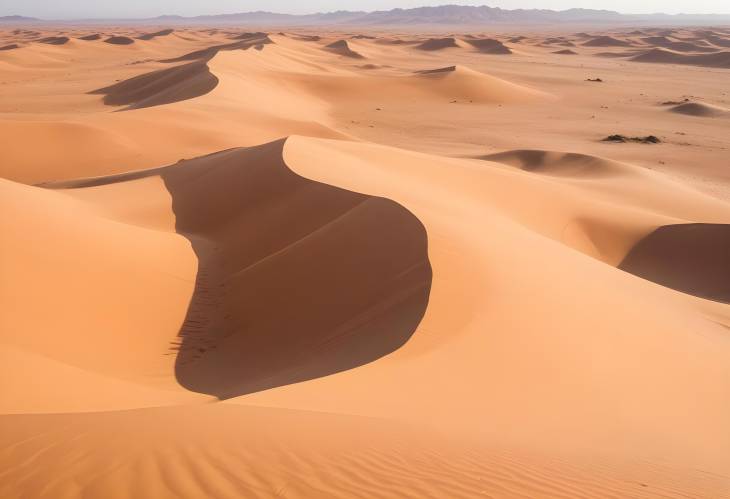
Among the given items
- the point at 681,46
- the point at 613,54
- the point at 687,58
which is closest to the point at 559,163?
the point at 687,58

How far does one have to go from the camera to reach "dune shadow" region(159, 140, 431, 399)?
629 cm

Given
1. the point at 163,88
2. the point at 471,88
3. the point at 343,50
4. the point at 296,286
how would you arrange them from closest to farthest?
the point at 296,286 < the point at 163,88 < the point at 471,88 < the point at 343,50

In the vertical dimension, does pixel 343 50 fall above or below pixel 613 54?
above

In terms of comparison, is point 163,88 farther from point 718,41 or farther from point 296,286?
point 718,41

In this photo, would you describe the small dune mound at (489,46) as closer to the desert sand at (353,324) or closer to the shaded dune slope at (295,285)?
the desert sand at (353,324)

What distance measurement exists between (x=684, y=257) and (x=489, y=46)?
2614 inches

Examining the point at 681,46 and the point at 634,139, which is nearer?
the point at 634,139

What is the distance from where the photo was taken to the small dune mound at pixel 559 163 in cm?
1866

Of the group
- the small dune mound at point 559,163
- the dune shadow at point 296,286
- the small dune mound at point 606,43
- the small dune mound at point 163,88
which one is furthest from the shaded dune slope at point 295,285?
the small dune mound at point 606,43

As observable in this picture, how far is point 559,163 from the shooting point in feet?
64.8

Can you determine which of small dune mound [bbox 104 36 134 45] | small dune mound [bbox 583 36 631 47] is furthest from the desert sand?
small dune mound [bbox 583 36 631 47]

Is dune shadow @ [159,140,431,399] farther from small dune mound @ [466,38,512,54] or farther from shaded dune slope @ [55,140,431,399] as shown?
small dune mound @ [466,38,512,54]

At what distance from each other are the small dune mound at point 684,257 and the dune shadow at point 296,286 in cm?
617

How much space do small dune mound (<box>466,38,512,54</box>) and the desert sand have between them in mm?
55387
